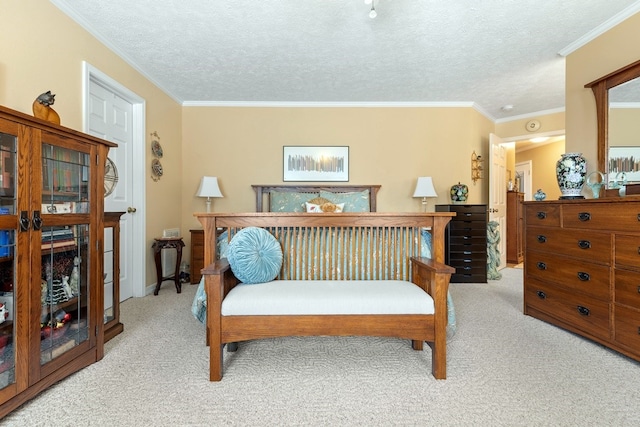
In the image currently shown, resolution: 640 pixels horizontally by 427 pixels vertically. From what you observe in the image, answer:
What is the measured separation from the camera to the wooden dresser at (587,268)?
6.02 ft

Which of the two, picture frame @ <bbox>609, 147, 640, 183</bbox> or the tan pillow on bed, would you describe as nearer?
picture frame @ <bbox>609, 147, 640, 183</bbox>

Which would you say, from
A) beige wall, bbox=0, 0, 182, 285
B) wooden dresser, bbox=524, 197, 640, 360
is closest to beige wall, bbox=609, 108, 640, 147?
wooden dresser, bbox=524, 197, 640, 360

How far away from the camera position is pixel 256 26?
8.16 feet

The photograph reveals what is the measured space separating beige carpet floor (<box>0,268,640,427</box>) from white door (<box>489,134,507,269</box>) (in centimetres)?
264

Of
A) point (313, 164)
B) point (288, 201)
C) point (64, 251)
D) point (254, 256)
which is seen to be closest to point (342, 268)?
point (254, 256)

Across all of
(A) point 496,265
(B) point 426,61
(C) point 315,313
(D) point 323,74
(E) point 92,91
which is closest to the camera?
(C) point 315,313

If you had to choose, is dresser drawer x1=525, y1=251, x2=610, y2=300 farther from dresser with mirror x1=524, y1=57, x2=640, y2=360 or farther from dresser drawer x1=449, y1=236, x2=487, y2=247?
dresser drawer x1=449, y1=236, x2=487, y2=247

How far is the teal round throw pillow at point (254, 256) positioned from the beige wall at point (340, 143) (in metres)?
2.49

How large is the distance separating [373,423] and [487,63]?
3.49m

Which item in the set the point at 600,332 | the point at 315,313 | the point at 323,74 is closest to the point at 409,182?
the point at 323,74

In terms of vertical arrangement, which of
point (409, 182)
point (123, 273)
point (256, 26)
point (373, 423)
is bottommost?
point (373, 423)

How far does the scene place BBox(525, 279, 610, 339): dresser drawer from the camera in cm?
200

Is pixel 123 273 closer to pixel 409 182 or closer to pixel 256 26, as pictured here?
pixel 256 26

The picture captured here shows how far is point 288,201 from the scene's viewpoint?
398 cm
